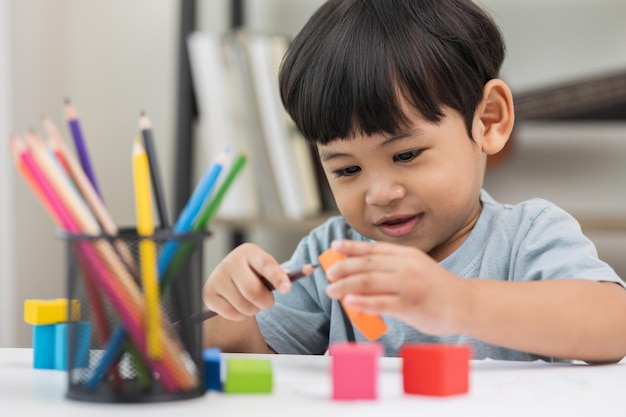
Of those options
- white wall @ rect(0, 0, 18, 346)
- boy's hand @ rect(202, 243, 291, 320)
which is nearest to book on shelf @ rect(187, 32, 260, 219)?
white wall @ rect(0, 0, 18, 346)

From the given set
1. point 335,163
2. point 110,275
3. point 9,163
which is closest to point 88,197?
point 110,275

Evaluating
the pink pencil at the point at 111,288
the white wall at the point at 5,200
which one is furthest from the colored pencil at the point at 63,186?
the white wall at the point at 5,200

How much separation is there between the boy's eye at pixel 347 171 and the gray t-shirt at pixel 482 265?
114 millimetres

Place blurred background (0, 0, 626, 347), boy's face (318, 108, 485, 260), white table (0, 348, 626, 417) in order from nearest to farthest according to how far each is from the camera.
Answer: white table (0, 348, 626, 417) < boy's face (318, 108, 485, 260) < blurred background (0, 0, 626, 347)

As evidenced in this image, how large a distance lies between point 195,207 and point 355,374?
13 cm

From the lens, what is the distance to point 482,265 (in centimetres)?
91

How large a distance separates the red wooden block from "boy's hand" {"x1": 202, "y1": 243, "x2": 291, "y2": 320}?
15 centimetres

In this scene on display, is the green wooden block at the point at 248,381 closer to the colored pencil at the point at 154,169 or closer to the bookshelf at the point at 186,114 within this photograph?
the colored pencil at the point at 154,169

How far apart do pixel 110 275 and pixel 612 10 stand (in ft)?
4.79

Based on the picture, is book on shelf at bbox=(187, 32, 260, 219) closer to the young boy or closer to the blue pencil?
the young boy

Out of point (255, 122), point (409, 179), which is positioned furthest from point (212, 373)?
point (255, 122)

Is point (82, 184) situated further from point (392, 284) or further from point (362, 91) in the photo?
point (362, 91)

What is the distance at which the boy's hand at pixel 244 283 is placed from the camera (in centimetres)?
68

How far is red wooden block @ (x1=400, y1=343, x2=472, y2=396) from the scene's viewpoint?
1.65 feet
